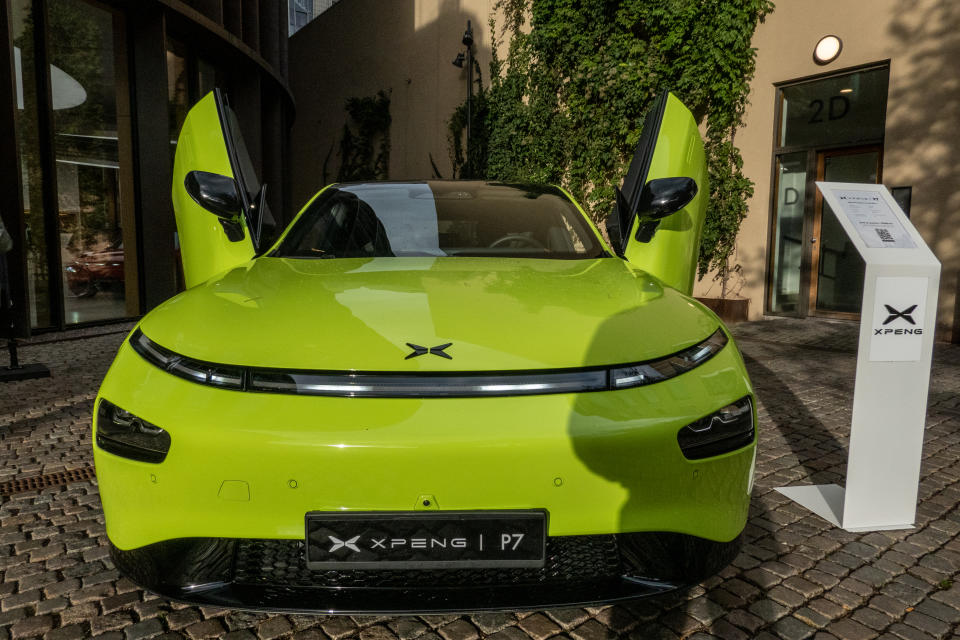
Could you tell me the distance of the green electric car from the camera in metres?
1.53

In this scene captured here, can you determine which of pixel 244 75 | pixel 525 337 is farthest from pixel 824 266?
pixel 244 75

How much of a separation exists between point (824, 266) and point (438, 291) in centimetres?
880

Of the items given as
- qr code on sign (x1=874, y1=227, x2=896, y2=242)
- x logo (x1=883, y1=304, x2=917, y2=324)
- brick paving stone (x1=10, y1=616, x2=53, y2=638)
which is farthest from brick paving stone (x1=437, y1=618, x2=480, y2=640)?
qr code on sign (x1=874, y1=227, x2=896, y2=242)

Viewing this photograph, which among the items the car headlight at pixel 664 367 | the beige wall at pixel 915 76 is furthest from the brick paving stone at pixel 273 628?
the beige wall at pixel 915 76

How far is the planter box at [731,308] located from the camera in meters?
9.68

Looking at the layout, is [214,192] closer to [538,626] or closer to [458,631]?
[458,631]

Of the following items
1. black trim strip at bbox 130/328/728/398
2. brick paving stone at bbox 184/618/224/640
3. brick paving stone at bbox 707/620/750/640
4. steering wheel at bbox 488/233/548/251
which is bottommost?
brick paving stone at bbox 184/618/224/640

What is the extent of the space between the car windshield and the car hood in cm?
43

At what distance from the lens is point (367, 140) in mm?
18625

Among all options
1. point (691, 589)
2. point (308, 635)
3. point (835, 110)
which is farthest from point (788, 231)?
point (308, 635)

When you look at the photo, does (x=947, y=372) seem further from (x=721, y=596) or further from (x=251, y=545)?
(x=251, y=545)

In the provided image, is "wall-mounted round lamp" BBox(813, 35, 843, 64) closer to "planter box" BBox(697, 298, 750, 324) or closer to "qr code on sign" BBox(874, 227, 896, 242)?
"planter box" BBox(697, 298, 750, 324)

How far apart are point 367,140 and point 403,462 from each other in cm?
1808

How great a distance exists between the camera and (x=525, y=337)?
1741mm
